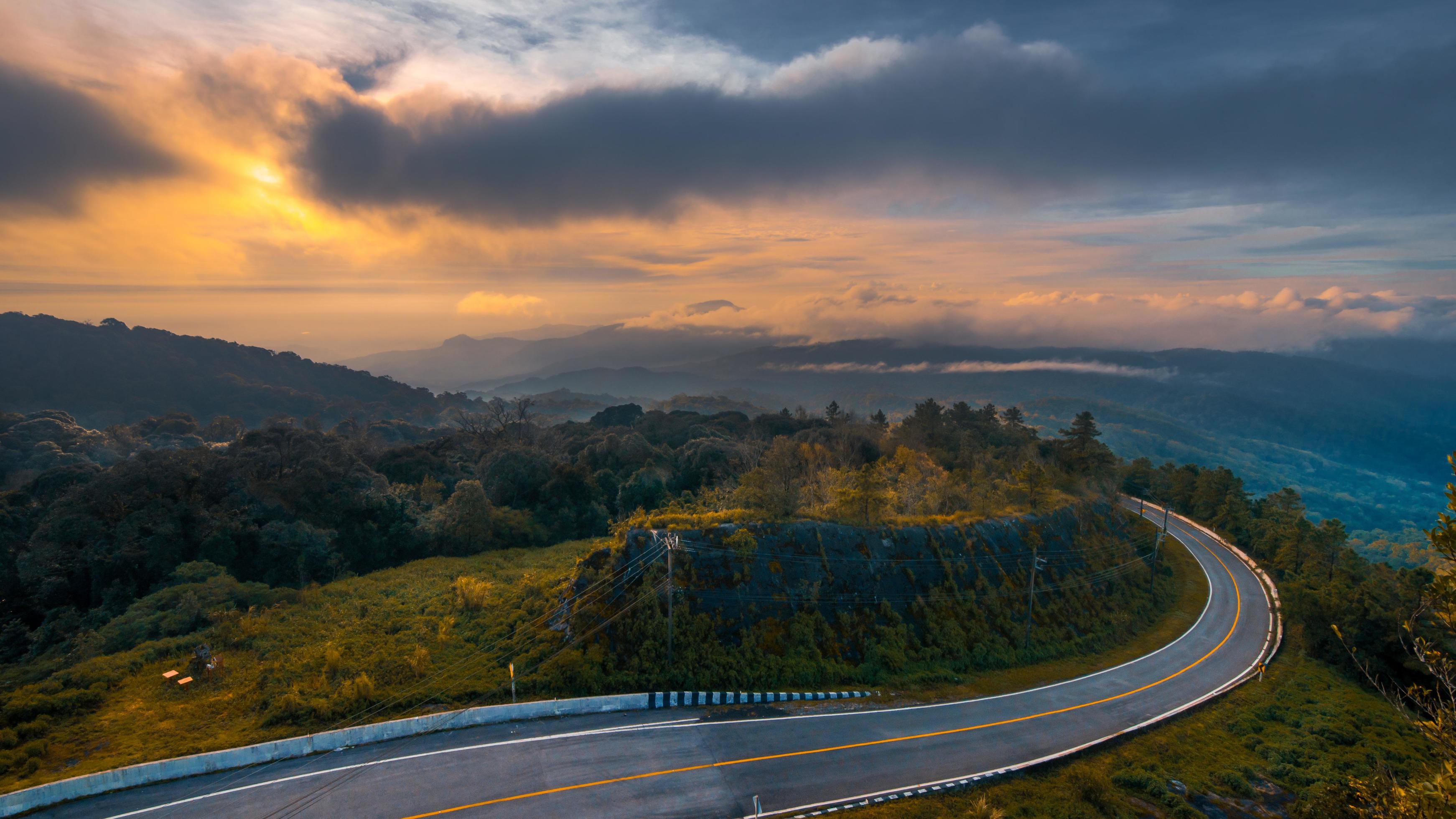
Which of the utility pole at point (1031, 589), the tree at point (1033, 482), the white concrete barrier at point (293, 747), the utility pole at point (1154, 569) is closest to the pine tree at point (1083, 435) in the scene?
the utility pole at point (1154, 569)

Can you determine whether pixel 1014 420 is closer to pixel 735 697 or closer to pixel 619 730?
pixel 735 697

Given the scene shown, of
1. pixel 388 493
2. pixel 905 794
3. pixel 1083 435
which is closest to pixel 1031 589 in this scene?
pixel 905 794

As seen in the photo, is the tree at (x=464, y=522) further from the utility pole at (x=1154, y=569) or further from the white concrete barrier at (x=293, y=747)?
the utility pole at (x=1154, y=569)

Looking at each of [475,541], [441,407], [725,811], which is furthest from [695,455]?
[441,407]

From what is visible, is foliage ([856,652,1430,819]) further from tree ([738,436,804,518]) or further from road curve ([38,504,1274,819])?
tree ([738,436,804,518])

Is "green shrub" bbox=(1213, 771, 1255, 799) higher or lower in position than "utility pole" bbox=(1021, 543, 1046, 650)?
lower

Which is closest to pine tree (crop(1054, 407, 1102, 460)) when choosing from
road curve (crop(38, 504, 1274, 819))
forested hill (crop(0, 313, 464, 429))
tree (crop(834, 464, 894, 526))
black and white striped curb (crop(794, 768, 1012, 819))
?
tree (crop(834, 464, 894, 526))
